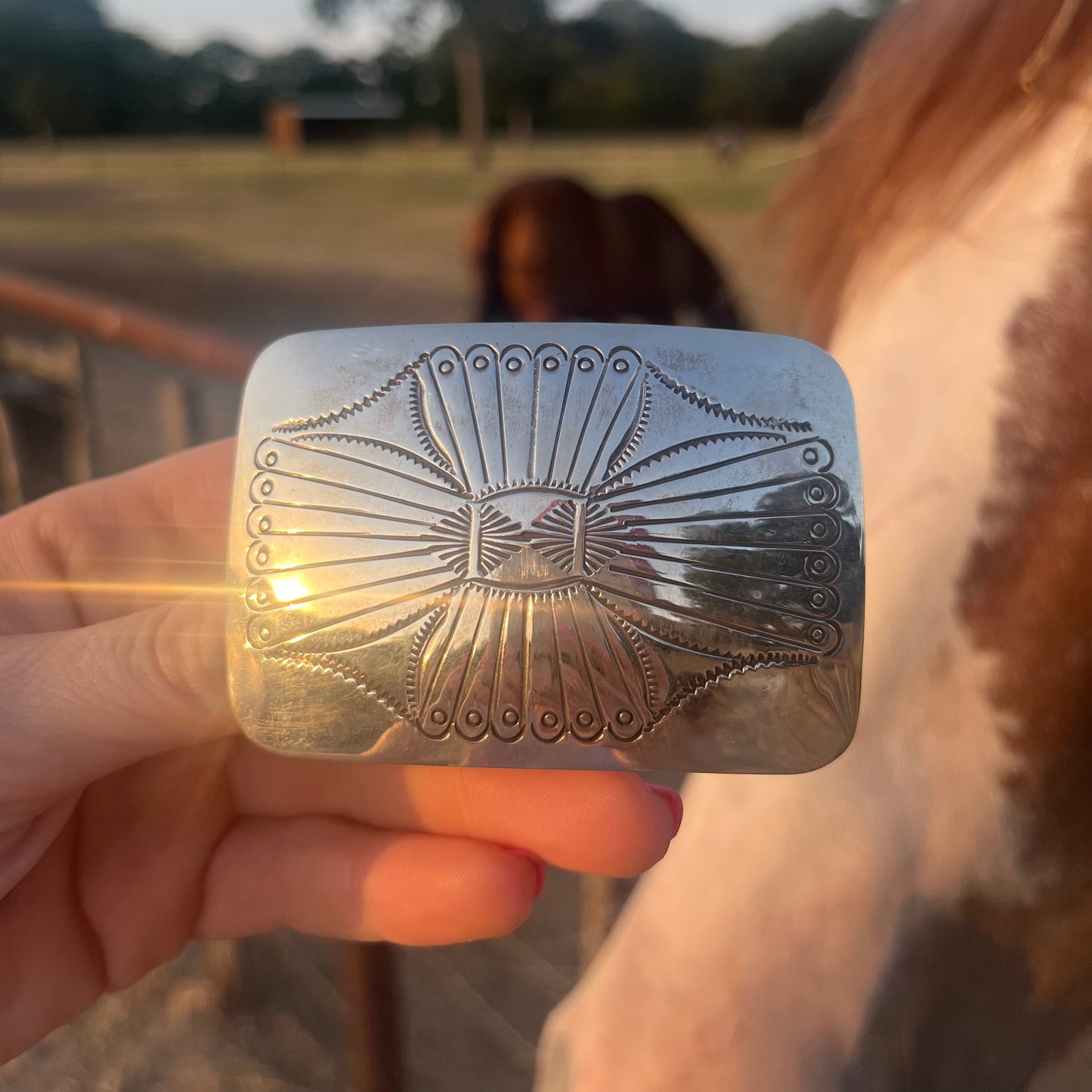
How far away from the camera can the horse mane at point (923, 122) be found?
40cm

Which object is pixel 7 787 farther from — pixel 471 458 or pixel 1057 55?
pixel 1057 55

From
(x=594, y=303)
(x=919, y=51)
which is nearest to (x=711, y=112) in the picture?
(x=594, y=303)

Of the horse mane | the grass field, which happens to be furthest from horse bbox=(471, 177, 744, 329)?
the grass field

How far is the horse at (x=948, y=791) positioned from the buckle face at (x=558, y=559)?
0.05 m

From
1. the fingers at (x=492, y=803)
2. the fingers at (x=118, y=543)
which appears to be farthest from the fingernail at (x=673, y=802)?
the fingers at (x=118, y=543)

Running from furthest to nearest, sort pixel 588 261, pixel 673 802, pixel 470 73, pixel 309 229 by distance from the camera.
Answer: pixel 470 73, pixel 309 229, pixel 588 261, pixel 673 802

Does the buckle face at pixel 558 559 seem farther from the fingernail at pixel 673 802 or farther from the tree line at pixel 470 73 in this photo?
the tree line at pixel 470 73

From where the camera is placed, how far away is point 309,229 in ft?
24.9

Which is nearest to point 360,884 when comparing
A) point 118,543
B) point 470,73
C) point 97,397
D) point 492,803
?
point 492,803

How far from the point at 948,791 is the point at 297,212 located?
28.6ft

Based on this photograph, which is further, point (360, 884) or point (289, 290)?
point (289, 290)

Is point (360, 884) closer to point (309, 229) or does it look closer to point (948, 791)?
point (948, 791)

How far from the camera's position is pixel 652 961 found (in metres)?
0.38

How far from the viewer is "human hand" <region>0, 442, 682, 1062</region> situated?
0.36m
